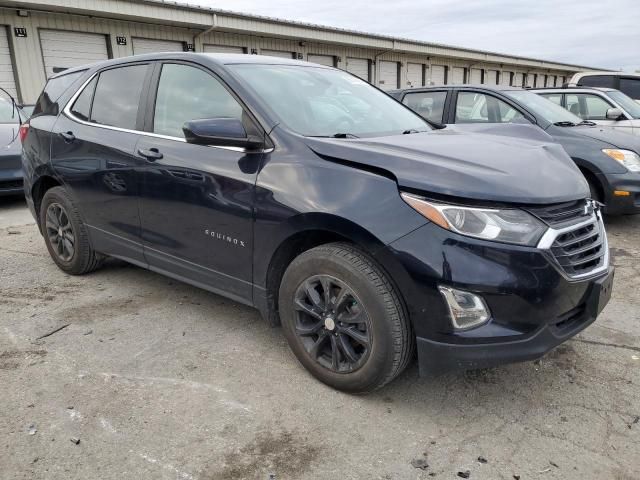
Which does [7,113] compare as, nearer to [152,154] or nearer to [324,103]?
[152,154]

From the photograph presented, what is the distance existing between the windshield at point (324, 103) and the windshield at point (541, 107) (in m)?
3.17

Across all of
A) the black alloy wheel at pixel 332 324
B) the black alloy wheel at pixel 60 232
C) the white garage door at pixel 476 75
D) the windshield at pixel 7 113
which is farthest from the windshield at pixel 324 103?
the white garage door at pixel 476 75

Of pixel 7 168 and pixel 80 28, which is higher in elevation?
pixel 80 28

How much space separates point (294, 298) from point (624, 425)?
5.41 feet

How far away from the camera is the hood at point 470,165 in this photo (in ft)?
7.40

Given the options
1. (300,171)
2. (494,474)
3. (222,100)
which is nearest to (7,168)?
(222,100)

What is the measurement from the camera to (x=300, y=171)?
260cm

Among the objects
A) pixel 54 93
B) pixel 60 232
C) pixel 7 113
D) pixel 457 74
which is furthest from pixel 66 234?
pixel 457 74

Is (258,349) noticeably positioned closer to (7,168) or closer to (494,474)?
(494,474)

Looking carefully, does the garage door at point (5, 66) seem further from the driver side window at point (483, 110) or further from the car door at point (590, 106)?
the car door at point (590, 106)

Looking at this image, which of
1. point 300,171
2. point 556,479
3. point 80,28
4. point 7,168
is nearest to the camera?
point 556,479

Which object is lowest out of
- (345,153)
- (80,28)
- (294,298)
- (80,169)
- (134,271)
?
(134,271)

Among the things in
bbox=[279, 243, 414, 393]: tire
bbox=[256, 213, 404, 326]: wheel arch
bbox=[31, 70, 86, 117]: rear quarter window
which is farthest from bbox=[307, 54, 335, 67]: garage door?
bbox=[279, 243, 414, 393]: tire

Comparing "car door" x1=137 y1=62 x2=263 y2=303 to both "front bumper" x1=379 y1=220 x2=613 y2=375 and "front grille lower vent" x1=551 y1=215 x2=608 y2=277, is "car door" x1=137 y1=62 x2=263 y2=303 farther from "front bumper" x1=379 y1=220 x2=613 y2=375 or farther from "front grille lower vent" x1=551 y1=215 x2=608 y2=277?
"front grille lower vent" x1=551 y1=215 x2=608 y2=277
